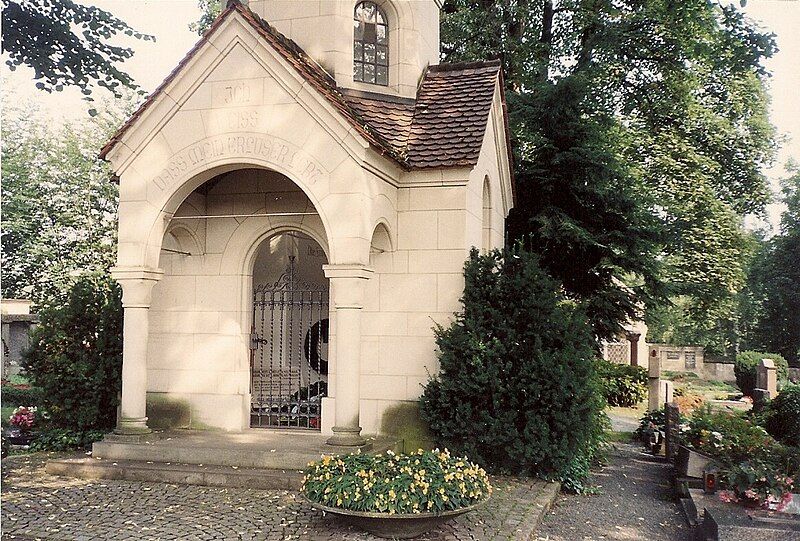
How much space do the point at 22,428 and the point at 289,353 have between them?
5013 mm

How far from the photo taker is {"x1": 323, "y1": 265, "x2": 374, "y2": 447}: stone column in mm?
9117

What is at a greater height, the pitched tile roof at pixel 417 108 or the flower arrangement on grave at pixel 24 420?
the pitched tile roof at pixel 417 108

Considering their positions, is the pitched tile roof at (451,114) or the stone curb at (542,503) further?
the pitched tile roof at (451,114)

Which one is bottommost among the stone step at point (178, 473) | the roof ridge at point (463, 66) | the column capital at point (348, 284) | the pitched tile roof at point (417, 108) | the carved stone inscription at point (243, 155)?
the stone step at point (178, 473)

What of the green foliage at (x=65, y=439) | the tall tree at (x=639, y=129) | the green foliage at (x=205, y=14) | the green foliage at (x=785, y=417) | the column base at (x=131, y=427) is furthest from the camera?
the green foliage at (x=205, y=14)

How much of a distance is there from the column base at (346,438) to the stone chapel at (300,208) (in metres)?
0.01

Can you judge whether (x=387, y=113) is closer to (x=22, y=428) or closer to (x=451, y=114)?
(x=451, y=114)

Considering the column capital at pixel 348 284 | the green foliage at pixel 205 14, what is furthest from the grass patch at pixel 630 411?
the green foliage at pixel 205 14

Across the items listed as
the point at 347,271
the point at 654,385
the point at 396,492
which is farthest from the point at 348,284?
the point at 654,385

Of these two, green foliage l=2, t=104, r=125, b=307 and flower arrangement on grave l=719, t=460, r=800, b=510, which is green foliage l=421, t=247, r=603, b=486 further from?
green foliage l=2, t=104, r=125, b=307

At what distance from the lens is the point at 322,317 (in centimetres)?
1341

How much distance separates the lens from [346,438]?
→ 9086 millimetres

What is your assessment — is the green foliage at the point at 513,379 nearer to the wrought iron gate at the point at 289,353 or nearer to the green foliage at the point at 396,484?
the green foliage at the point at 396,484

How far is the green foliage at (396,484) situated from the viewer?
23.0 ft
